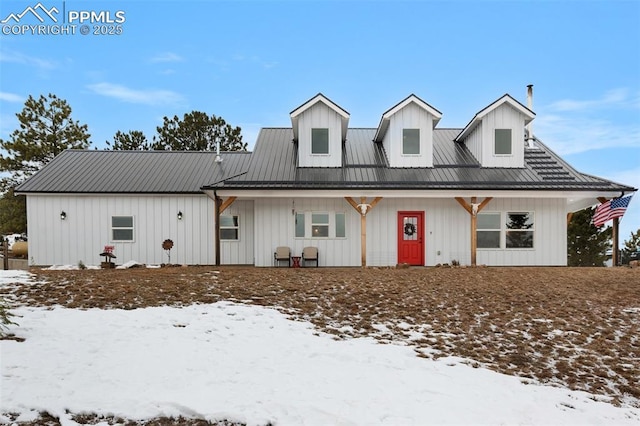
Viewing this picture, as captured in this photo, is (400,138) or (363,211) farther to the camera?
(400,138)

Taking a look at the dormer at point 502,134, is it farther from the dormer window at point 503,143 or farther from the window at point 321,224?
the window at point 321,224

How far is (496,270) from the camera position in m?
12.5

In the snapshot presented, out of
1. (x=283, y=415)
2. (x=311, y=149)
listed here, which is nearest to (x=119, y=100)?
(x=311, y=149)

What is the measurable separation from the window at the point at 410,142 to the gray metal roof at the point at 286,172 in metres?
0.82

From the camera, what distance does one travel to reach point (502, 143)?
15742 millimetres

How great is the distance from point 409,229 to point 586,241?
43.6 feet

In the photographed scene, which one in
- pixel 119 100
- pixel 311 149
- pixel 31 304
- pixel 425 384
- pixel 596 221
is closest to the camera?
pixel 425 384

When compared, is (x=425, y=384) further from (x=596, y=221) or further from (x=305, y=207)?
(x=596, y=221)

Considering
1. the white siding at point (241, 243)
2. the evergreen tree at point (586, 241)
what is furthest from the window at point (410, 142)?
the evergreen tree at point (586, 241)

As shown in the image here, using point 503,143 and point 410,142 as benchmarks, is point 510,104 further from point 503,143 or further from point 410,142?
point 410,142

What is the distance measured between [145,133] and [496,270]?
29487mm

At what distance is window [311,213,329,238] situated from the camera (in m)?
14.8

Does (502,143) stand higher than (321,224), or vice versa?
(502,143)

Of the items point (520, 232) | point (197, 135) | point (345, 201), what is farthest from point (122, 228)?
point (197, 135)
